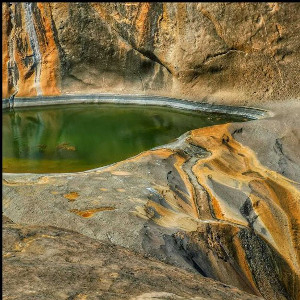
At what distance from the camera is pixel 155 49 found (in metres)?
16.6

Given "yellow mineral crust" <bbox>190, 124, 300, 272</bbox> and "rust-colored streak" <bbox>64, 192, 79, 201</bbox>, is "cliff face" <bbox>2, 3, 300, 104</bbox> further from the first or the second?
"rust-colored streak" <bbox>64, 192, 79, 201</bbox>

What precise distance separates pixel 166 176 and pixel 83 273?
4.55 metres

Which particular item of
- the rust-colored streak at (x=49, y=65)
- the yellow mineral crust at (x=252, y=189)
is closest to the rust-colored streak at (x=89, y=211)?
the yellow mineral crust at (x=252, y=189)

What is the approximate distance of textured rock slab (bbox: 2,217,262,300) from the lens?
3.34m

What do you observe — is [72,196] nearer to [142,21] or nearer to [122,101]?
[122,101]

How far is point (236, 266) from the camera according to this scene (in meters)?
6.30

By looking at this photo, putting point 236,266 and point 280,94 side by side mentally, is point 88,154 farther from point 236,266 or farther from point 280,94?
point 280,94

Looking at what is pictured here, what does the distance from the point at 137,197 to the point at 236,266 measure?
157 centimetres

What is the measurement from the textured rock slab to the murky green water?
5.50 m

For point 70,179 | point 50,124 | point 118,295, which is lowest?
point 50,124

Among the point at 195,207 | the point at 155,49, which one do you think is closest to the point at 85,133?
the point at 155,49

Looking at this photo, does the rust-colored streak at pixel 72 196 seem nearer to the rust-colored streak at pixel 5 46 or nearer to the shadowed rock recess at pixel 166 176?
the shadowed rock recess at pixel 166 176

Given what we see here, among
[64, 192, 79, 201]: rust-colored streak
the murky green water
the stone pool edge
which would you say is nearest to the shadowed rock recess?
[64, 192, 79, 201]: rust-colored streak

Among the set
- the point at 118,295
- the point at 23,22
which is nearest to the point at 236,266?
the point at 118,295
